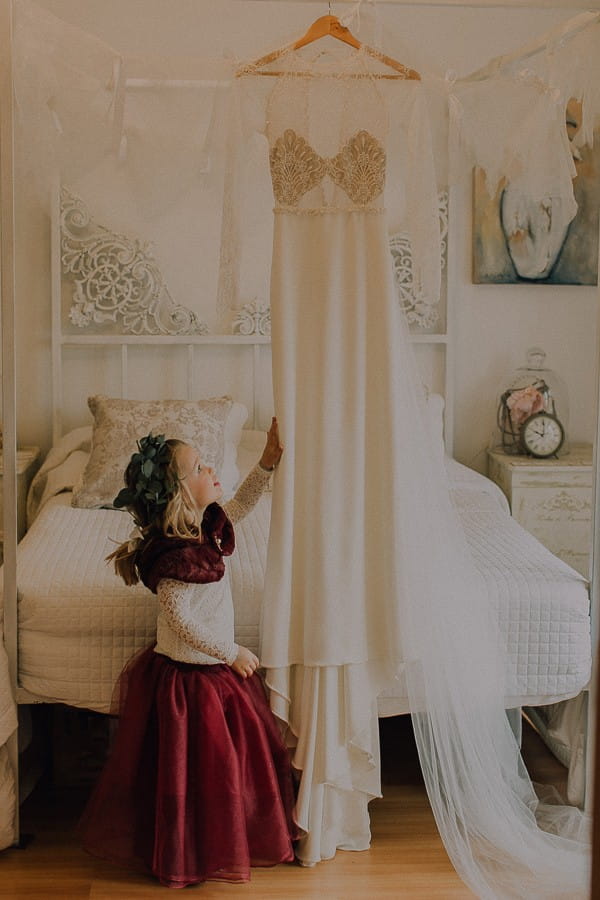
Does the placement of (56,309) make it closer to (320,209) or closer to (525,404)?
(525,404)

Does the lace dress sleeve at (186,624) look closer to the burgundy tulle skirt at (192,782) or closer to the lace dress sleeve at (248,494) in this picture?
the burgundy tulle skirt at (192,782)

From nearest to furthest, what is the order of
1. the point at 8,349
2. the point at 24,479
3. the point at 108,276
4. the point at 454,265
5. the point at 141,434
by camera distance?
the point at 8,349 → the point at 141,434 → the point at 24,479 → the point at 108,276 → the point at 454,265

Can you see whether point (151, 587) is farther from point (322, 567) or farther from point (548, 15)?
point (548, 15)

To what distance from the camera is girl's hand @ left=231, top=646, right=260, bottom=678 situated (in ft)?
8.12

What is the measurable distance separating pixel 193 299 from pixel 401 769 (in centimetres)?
190

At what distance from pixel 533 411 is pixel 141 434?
1.49 m

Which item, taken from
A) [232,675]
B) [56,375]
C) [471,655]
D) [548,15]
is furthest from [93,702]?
[548,15]

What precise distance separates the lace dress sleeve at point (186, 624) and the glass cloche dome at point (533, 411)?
2005 mm

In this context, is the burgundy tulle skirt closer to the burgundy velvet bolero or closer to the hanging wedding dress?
the hanging wedding dress

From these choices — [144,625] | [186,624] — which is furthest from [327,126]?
[144,625]

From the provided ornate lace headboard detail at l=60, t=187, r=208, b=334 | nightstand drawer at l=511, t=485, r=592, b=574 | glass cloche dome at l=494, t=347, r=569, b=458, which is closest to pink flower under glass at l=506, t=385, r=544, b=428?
glass cloche dome at l=494, t=347, r=569, b=458

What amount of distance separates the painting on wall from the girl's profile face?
83.6 inches

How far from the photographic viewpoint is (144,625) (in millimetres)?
2676

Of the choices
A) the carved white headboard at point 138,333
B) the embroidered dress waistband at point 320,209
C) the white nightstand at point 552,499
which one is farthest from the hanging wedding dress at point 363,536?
the carved white headboard at point 138,333
